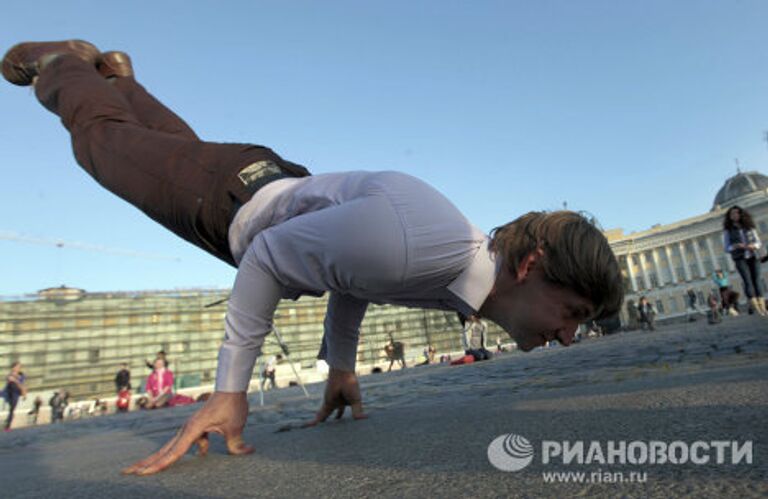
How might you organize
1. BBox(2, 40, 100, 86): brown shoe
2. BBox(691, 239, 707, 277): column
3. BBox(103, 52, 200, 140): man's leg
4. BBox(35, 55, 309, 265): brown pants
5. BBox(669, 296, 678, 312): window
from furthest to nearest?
1. BBox(669, 296, 678, 312): window
2. BBox(691, 239, 707, 277): column
3. BBox(2, 40, 100, 86): brown shoe
4. BBox(103, 52, 200, 140): man's leg
5. BBox(35, 55, 309, 265): brown pants

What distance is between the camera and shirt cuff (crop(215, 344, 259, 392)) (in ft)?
4.50

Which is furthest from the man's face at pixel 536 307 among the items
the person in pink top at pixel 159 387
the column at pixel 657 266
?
the column at pixel 657 266

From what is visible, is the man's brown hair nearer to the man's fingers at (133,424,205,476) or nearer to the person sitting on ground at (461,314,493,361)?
the man's fingers at (133,424,205,476)

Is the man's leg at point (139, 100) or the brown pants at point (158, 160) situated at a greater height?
the man's leg at point (139, 100)

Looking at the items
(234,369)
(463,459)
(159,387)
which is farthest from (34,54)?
(159,387)

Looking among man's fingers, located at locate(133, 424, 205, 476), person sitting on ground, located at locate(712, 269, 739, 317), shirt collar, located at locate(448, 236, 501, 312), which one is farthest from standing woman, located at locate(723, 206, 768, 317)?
man's fingers, located at locate(133, 424, 205, 476)

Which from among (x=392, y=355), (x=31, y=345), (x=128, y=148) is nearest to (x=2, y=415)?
(x=31, y=345)

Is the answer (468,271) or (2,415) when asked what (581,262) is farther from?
(2,415)

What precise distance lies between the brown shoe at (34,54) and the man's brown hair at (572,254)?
2.13 meters

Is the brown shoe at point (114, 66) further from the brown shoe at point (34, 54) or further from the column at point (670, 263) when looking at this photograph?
the column at point (670, 263)

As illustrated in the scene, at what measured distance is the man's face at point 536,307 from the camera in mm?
1310

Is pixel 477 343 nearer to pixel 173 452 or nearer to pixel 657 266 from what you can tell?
pixel 173 452

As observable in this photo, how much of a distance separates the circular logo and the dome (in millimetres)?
71738

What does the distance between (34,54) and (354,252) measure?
207 cm
